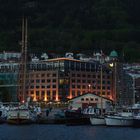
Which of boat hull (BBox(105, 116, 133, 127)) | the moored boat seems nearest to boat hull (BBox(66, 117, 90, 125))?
the moored boat

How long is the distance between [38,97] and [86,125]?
59899 millimetres

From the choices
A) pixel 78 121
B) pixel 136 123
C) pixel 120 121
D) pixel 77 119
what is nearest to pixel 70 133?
pixel 120 121

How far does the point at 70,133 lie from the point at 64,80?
73.1 meters

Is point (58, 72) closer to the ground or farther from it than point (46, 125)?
farther from it

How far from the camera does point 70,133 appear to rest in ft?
224

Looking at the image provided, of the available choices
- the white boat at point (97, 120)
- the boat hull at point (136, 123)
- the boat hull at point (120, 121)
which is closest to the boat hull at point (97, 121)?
the white boat at point (97, 120)

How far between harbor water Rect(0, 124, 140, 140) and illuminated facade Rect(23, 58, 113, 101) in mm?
59986

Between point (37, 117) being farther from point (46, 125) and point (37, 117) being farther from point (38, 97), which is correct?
point (38, 97)

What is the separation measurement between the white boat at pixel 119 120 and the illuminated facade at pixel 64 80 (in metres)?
59.2

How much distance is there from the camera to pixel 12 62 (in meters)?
156

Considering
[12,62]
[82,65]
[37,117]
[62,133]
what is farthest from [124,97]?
[62,133]

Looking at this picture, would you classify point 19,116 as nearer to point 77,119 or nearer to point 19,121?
point 19,121

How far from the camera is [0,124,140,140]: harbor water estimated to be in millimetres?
62500

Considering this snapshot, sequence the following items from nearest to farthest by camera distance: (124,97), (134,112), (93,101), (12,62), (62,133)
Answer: (62,133)
(134,112)
(93,101)
(124,97)
(12,62)
